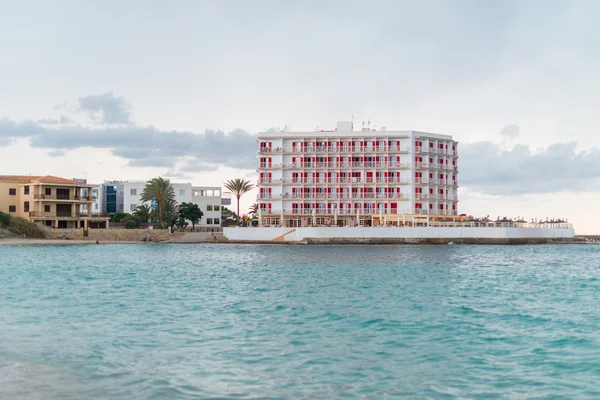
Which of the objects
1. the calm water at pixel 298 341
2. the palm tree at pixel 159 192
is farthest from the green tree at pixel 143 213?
the calm water at pixel 298 341

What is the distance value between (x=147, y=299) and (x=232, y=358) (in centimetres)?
1175

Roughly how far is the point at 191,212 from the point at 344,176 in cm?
2971

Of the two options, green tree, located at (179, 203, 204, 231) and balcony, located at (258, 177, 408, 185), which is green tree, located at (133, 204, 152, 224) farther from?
balcony, located at (258, 177, 408, 185)

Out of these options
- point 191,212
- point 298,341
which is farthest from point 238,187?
point 298,341

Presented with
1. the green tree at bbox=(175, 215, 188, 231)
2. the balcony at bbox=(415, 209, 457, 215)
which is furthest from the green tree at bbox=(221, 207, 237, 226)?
the balcony at bbox=(415, 209, 457, 215)

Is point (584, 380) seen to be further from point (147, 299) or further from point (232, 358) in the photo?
point (147, 299)

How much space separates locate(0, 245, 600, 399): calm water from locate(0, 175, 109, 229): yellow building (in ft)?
231

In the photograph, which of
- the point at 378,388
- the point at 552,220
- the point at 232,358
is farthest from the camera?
the point at 552,220

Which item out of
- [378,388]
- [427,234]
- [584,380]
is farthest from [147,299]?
[427,234]

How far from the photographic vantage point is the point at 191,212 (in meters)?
109

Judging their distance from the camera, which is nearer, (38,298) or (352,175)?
(38,298)

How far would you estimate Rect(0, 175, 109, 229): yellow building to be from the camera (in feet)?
307

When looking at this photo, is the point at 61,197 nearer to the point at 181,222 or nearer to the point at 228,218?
the point at 181,222

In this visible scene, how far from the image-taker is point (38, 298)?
78.2 feet
